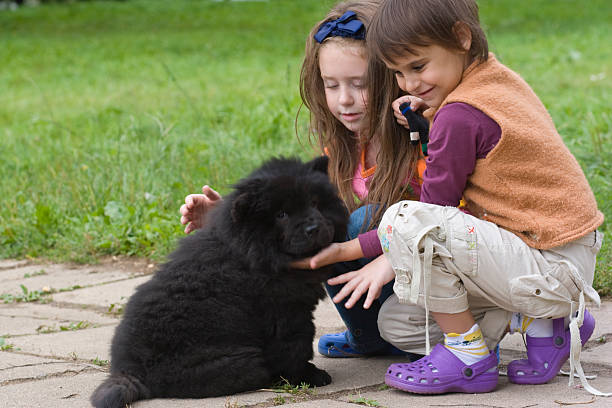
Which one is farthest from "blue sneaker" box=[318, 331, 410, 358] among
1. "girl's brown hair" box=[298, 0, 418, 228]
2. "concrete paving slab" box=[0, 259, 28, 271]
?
"concrete paving slab" box=[0, 259, 28, 271]

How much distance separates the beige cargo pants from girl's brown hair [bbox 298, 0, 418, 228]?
49 cm

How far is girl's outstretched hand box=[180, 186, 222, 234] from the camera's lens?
11.0 ft

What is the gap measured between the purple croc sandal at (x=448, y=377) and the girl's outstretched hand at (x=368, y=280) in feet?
0.99

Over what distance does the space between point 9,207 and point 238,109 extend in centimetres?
339

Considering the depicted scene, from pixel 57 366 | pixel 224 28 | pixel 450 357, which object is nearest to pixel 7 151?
pixel 57 366

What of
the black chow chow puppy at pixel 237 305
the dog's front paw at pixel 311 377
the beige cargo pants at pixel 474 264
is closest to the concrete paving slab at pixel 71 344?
the black chow chow puppy at pixel 237 305

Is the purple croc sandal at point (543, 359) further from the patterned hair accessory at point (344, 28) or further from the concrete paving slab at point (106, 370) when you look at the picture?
the patterned hair accessory at point (344, 28)

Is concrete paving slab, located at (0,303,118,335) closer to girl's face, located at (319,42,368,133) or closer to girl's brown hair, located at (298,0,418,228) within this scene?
girl's brown hair, located at (298,0,418,228)

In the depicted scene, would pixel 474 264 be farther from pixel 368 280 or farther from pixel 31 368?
pixel 31 368

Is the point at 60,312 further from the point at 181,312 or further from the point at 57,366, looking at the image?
the point at 181,312

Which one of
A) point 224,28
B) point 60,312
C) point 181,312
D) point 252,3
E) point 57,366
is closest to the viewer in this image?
point 181,312

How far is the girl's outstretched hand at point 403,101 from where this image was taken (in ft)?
10.0

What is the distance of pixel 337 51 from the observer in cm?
321

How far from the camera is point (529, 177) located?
8.48ft
